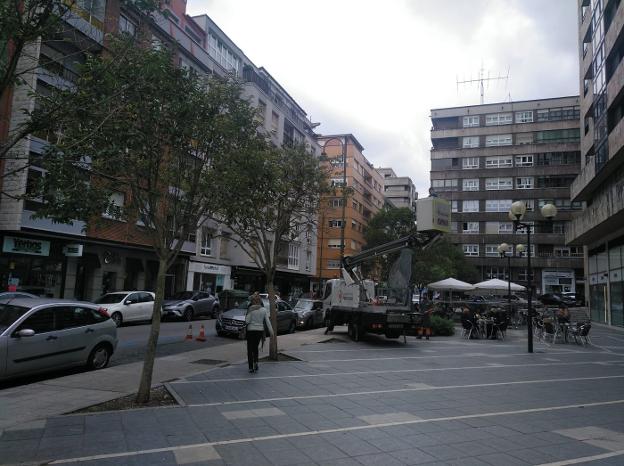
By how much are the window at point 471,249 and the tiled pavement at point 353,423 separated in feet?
180

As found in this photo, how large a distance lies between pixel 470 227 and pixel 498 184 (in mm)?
6783

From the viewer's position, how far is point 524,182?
212 feet

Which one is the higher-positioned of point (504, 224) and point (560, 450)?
point (504, 224)

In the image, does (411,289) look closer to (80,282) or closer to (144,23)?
(144,23)

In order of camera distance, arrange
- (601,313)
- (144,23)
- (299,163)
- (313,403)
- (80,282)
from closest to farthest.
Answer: (144,23)
(313,403)
(299,163)
(80,282)
(601,313)

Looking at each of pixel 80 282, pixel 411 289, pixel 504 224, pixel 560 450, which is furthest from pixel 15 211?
pixel 504 224

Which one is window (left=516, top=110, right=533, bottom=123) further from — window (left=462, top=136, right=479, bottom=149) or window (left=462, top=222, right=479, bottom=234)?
window (left=462, top=222, right=479, bottom=234)

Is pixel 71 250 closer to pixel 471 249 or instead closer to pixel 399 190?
pixel 471 249

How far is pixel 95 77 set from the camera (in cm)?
554

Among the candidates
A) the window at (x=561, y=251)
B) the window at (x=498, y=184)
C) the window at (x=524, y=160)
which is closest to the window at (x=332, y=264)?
the window at (x=498, y=184)

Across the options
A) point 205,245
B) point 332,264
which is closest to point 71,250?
point 205,245

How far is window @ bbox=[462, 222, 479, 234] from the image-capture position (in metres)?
65.4

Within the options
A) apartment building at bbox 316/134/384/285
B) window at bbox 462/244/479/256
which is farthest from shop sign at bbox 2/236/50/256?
window at bbox 462/244/479/256

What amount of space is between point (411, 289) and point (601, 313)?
24195 mm
